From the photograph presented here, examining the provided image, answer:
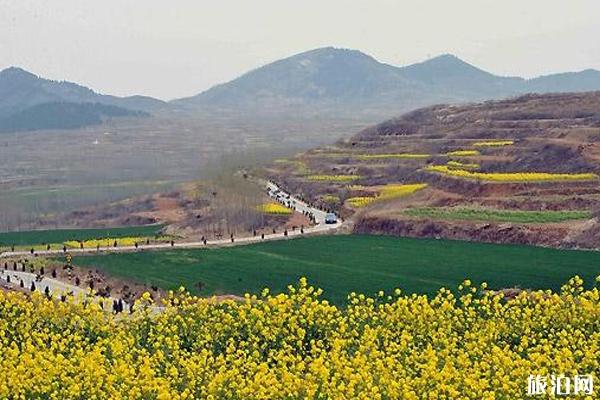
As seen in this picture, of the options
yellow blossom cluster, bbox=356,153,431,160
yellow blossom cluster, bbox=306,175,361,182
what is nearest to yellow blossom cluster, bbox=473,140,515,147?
yellow blossom cluster, bbox=356,153,431,160

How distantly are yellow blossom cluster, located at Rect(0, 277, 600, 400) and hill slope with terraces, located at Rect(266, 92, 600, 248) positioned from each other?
29.4 metres

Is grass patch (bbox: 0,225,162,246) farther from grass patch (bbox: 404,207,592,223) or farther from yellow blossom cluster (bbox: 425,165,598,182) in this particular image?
yellow blossom cluster (bbox: 425,165,598,182)

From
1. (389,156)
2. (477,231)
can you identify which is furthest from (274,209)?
(389,156)

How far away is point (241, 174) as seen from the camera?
10381cm

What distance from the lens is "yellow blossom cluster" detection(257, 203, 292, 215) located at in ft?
259

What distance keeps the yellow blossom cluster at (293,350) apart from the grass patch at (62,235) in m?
40.9

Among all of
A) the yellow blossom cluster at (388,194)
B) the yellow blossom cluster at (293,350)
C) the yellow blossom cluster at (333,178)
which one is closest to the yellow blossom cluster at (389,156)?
the yellow blossom cluster at (333,178)

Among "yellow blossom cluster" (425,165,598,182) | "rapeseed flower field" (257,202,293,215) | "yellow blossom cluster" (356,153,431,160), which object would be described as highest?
"yellow blossom cluster" (356,153,431,160)

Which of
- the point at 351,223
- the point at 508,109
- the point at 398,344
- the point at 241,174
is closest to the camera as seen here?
the point at 398,344

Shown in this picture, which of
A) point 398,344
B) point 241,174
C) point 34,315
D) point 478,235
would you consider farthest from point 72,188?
point 398,344

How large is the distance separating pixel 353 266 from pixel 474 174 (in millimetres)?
33609

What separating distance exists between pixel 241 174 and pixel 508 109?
1571 inches

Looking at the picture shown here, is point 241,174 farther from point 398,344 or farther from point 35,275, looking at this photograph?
point 398,344

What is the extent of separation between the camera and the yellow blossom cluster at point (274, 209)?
7900 centimetres
